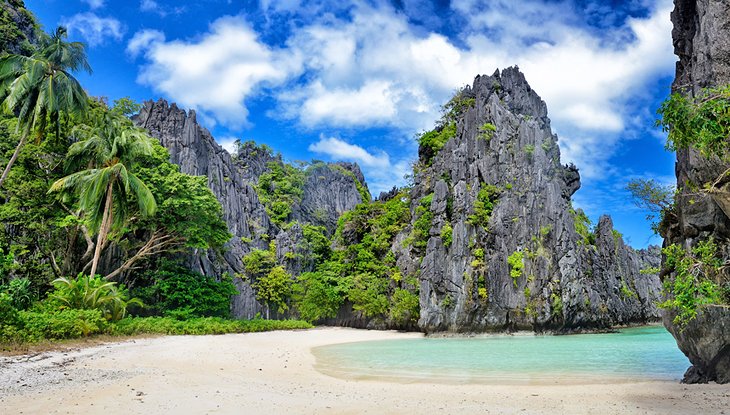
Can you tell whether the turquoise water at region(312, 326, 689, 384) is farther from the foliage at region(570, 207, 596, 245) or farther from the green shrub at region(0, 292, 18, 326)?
the foliage at region(570, 207, 596, 245)

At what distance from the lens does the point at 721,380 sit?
7.08 meters

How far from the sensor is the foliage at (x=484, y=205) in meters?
28.6

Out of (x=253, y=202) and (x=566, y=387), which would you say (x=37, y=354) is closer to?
(x=566, y=387)

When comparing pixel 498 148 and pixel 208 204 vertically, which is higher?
pixel 498 148

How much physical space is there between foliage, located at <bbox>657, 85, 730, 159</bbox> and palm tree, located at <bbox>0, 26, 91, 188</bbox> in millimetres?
20424

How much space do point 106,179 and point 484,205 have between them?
22.5 metres

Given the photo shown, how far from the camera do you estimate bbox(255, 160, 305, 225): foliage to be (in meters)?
43.7

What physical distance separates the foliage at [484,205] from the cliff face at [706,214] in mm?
20474

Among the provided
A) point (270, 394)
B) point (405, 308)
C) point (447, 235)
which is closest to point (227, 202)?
point (405, 308)

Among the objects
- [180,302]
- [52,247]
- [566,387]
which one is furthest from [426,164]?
[566,387]

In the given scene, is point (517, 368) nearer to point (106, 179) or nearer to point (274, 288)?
point (106, 179)

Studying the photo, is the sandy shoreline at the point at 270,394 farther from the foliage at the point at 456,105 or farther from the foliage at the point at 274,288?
the foliage at the point at 456,105

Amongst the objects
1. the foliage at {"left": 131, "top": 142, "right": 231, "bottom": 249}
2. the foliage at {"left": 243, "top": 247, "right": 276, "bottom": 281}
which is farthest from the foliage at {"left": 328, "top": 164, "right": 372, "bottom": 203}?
the foliage at {"left": 131, "top": 142, "right": 231, "bottom": 249}

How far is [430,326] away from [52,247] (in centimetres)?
2146
